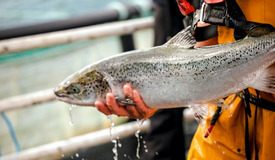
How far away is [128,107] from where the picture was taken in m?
1.63

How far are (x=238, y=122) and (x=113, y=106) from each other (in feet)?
1.99

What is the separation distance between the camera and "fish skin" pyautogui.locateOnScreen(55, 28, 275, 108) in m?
1.35

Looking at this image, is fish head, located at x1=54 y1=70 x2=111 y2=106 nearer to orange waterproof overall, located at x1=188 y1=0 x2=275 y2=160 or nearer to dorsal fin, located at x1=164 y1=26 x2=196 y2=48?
dorsal fin, located at x1=164 y1=26 x2=196 y2=48

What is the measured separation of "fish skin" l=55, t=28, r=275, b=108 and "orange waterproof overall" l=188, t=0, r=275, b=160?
0.12 meters

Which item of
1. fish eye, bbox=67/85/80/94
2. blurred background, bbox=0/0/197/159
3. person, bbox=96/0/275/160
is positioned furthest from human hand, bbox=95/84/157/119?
blurred background, bbox=0/0/197/159

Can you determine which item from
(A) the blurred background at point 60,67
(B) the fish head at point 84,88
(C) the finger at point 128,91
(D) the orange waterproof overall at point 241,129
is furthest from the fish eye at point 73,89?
(A) the blurred background at point 60,67

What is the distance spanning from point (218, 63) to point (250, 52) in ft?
0.44

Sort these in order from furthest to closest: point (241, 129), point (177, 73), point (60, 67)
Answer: point (60, 67) → point (241, 129) → point (177, 73)

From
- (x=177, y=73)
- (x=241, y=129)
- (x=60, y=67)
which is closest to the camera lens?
(x=177, y=73)

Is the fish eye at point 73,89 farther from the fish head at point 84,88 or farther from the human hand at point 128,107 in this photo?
the human hand at point 128,107

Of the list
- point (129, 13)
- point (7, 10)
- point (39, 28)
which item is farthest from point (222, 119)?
point (7, 10)

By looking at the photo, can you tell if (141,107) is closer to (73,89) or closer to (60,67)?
(73,89)

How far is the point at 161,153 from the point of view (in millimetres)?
3146

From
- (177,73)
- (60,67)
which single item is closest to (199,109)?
(177,73)
